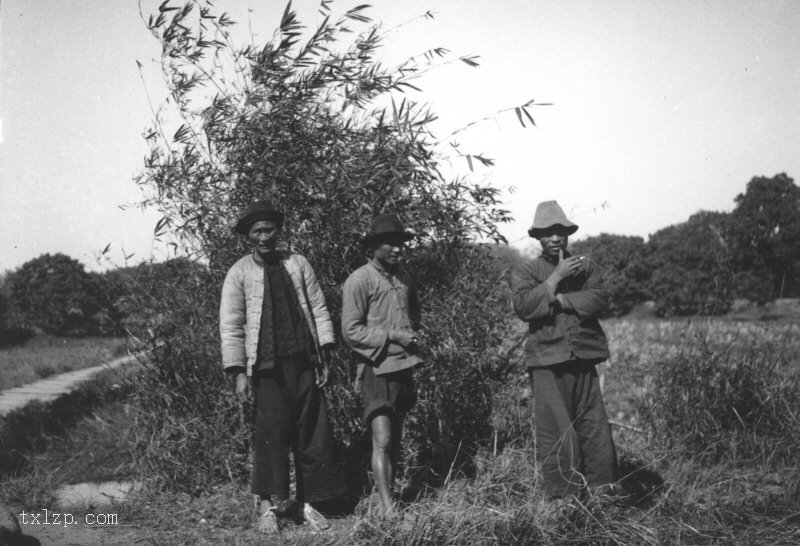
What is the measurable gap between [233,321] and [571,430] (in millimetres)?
2386

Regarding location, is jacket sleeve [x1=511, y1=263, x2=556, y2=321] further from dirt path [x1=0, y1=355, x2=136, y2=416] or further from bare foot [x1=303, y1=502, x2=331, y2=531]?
dirt path [x1=0, y1=355, x2=136, y2=416]

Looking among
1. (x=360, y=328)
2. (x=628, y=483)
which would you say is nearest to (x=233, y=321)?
(x=360, y=328)

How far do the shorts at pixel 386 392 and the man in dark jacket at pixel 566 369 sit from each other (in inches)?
34.8

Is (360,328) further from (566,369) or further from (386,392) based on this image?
(566,369)

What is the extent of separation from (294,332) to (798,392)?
4.72 meters

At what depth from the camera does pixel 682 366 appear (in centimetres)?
538

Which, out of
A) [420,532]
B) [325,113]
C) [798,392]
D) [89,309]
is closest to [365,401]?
[420,532]

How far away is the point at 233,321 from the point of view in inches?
152

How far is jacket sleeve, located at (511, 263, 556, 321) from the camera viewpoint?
376 cm

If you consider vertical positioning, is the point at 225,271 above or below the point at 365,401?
above

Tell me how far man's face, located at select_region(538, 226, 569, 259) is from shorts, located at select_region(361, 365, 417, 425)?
1318 millimetres

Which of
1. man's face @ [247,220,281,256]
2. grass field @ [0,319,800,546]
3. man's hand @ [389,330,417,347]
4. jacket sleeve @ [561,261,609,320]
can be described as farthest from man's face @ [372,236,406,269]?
grass field @ [0,319,800,546]

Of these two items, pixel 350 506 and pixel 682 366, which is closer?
pixel 350 506

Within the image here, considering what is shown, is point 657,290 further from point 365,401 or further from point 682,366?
point 365,401
